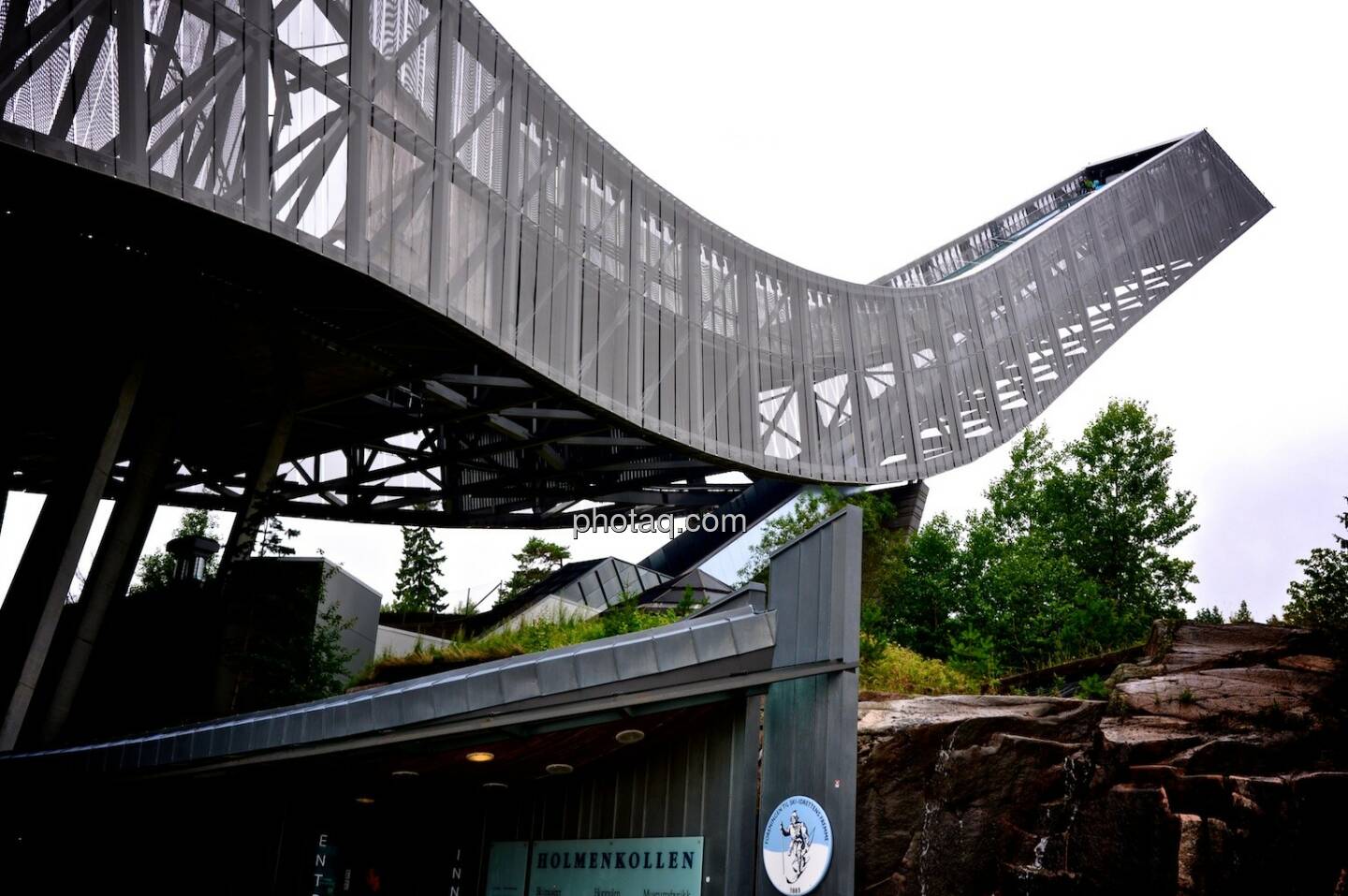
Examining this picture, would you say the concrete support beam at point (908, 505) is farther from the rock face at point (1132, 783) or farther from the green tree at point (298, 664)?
the rock face at point (1132, 783)

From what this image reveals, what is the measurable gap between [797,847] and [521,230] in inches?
764

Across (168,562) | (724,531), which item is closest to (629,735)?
(724,531)

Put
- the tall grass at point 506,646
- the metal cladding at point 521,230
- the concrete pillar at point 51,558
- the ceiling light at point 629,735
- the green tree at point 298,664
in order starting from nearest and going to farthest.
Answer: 1. the ceiling light at point 629,735
2. the metal cladding at point 521,230
3. the tall grass at point 506,646
4. the concrete pillar at point 51,558
5. the green tree at point 298,664

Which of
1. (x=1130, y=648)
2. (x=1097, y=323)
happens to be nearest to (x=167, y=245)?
(x=1130, y=648)

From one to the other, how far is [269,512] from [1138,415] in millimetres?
29703

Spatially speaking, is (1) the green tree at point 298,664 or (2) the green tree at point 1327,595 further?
Result: (1) the green tree at point 298,664

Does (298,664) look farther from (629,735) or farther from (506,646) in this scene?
(629,735)

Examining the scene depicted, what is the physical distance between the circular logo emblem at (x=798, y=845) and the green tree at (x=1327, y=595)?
995cm

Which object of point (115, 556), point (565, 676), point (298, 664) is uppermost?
point (115, 556)

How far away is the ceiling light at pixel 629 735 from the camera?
11.0 meters

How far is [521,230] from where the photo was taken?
26.9m

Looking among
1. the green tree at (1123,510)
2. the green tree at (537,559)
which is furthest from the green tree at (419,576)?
the green tree at (1123,510)

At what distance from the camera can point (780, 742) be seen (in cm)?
1030

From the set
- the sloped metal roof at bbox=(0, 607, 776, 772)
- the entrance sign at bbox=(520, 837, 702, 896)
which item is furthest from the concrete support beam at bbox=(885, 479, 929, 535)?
the sloped metal roof at bbox=(0, 607, 776, 772)
